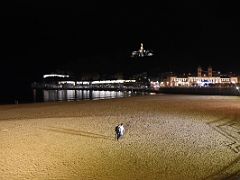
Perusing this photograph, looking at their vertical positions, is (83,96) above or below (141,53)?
below

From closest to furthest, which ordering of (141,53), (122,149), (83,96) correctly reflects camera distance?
(122,149) → (83,96) → (141,53)

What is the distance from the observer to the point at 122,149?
28.9 ft

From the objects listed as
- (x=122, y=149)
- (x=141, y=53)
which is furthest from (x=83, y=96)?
(x=141, y=53)

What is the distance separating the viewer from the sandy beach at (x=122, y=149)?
6.93 metres

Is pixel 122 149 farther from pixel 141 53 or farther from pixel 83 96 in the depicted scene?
pixel 141 53

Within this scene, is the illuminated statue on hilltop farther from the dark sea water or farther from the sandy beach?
the sandy beach

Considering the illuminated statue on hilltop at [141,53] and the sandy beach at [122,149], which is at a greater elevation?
the illuminated statue on hilltop at [141,53]

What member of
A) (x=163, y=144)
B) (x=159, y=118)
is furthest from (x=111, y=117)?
(x=163, y=144)

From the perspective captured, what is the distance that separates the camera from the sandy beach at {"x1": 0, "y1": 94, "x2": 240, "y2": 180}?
6.93m

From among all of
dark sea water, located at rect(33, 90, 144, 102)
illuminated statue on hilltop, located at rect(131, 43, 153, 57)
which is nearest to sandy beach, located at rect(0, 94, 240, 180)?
dark sea water, located at rect(33, 90, 144, 102)

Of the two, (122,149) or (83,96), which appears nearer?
(122,149)

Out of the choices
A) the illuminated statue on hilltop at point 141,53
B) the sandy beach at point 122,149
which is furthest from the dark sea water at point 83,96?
the illuminated statue on hilltop at point 141,53

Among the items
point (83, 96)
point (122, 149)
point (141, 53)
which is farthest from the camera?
point (141, 53)

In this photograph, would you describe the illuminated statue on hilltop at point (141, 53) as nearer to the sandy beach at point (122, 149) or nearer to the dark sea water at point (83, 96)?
the dark sea water at point (83, 96)
